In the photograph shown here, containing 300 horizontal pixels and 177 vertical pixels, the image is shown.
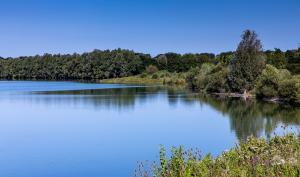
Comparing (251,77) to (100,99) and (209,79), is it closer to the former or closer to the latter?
(209,79)

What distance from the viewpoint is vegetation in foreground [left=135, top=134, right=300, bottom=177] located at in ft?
33.3

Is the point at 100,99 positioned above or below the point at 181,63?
below

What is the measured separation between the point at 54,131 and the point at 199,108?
20572 millimetres

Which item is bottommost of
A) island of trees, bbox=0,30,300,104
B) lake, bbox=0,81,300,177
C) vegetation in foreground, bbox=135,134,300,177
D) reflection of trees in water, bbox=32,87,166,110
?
lake, bbox=0,81,300,177

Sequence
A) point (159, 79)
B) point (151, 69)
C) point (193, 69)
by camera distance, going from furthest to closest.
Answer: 1. point (151, 69)
2. point (159, 79)
3. point (193, 69)

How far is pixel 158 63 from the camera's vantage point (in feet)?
479

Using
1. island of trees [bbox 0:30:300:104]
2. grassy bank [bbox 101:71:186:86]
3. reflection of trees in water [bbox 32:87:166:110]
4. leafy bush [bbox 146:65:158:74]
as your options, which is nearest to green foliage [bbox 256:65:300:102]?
island of trees [bbox 0:30:300:104]

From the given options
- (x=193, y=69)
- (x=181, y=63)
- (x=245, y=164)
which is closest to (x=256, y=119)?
(x=245, y=164)

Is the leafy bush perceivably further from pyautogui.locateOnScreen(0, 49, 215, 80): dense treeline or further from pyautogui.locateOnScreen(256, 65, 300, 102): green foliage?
pyautogui.locateOnScreen(256, 65, 300, 102): green foliage

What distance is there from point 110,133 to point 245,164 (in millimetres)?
18573

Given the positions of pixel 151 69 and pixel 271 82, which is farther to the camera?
pixel 151 69

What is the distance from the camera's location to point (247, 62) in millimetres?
68812

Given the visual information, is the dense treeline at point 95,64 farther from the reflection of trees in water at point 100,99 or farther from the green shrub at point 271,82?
the reflection of trees in water at point 100,99

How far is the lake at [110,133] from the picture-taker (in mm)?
19703
